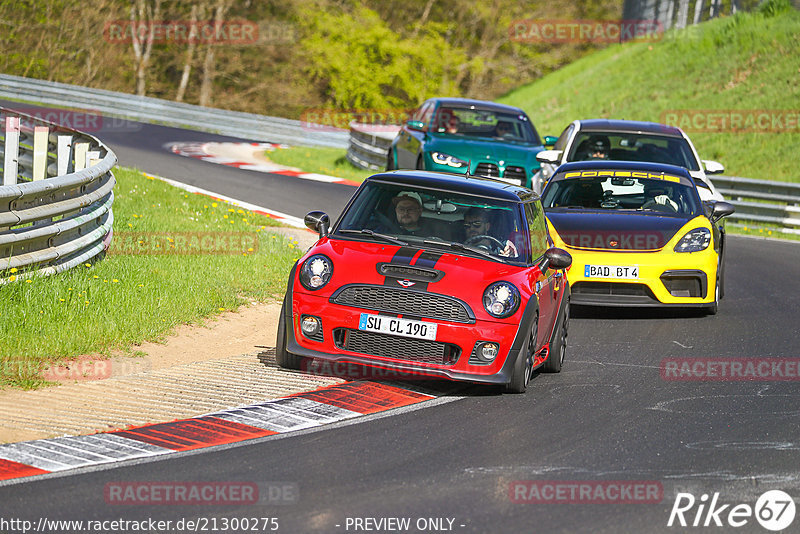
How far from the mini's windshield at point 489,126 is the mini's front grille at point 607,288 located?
25.0 feet

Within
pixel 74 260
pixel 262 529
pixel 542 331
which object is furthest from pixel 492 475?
pixel 74 260

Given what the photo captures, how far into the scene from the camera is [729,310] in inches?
480

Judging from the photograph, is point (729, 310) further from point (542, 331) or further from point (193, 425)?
point (193, 425)

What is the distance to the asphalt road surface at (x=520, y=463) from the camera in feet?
16.8

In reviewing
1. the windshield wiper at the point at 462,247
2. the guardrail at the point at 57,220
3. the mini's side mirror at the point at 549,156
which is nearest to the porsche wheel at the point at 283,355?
the windshield wiper at the point at 462,247

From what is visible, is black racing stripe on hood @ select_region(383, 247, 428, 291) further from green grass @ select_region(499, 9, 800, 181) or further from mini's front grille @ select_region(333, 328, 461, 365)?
green grass @ select_region(499, 9, 800, 181)

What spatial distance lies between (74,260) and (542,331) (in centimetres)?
455

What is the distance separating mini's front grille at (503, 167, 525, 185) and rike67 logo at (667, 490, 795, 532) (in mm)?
12063

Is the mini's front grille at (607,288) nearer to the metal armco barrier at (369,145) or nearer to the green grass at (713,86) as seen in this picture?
the metal armco barrier at (369,145)

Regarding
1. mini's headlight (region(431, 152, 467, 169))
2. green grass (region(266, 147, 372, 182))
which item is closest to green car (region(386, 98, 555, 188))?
mini's headlight (region(431, 152, 467, 169))

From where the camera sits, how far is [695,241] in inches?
451

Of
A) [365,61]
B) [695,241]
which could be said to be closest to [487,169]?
[695,241]

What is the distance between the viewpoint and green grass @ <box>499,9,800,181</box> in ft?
94.3

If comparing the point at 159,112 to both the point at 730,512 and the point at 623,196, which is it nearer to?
the point at 623,196
